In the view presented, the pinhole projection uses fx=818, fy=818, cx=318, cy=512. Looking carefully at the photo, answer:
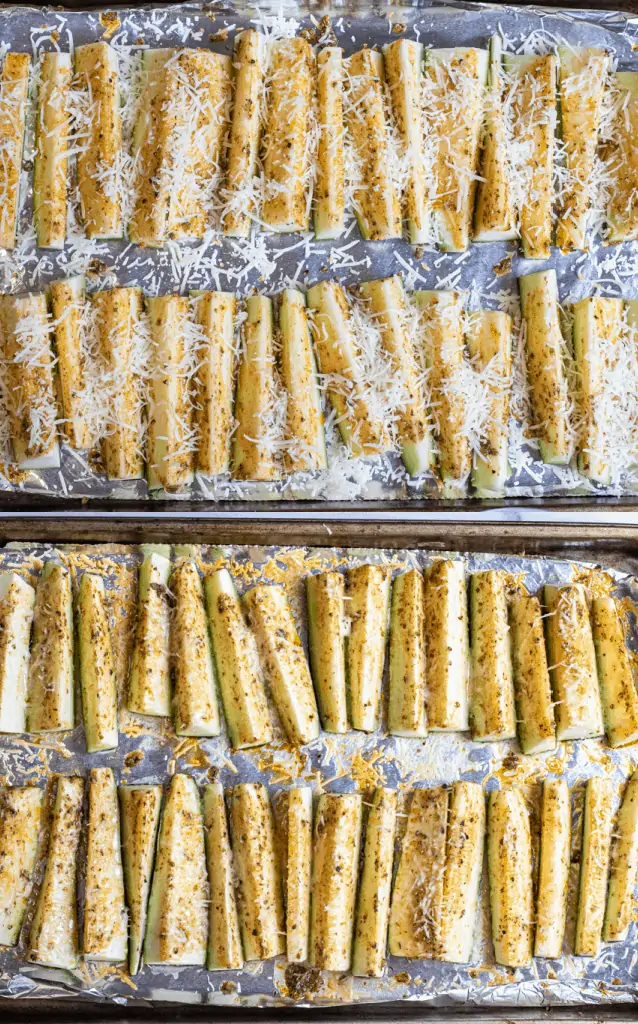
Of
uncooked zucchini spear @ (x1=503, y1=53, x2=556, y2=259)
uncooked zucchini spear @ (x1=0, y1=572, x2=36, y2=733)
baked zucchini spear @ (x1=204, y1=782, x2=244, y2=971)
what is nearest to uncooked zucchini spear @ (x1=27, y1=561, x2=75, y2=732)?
uncooked zucchini spear @ (x1=0, y1=572, x2=36, y2=733)

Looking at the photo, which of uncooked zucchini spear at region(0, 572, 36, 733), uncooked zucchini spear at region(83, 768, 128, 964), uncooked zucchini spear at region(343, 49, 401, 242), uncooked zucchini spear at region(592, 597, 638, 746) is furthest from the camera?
uncooked zucchini spear at region(343, 49, 401, 242)

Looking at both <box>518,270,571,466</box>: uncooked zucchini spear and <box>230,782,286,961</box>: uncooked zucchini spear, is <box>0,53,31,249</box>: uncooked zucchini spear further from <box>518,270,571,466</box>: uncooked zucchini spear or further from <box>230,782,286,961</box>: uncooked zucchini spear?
<box>230,782,286,961</box>: uncooked zucchini spear

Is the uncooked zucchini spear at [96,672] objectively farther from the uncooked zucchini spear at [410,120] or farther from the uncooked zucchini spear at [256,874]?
the uncooked zucchini spear at [410,120]

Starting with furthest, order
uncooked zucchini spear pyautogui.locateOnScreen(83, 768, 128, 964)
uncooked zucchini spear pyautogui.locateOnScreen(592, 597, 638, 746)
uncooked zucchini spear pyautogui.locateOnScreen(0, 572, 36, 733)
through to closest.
A: uncooked zucchini spear pyautogui.locateOnScreen(592, 597, 638, 746)
uncooked zucchini spear pyautogui.locateOnScreen(0, 572, 36, 733)
uncooked zucchini spear pyautogui.locateOnScreen(83, 768, 128, 964)

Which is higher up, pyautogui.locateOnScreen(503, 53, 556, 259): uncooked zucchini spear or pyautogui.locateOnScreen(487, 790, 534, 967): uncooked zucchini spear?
pyautogui.locateOnScreen(503, 53, 556, 259): uncooked zucchini spear

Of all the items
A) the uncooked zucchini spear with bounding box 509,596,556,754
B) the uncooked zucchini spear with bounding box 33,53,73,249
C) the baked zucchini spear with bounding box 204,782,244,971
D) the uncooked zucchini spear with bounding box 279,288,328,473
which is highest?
the uncooked zucchini spear with bounding box 33,53,73,249
